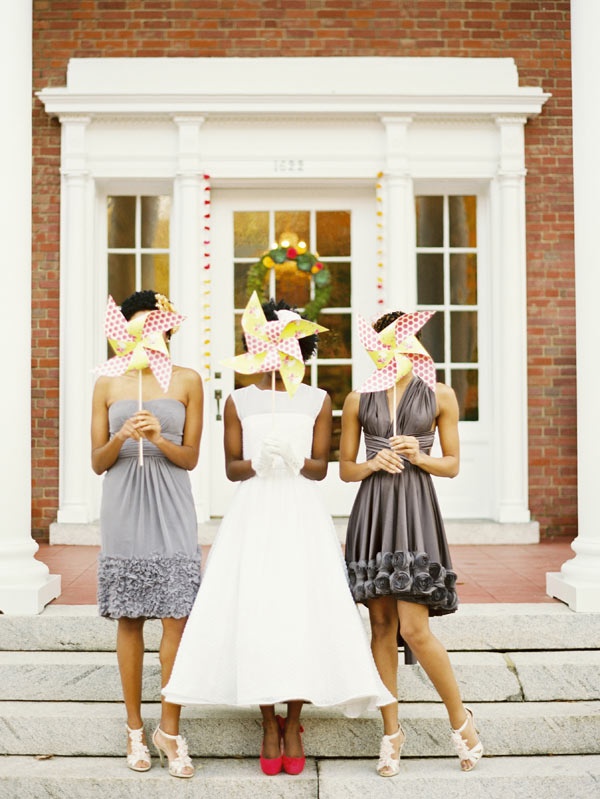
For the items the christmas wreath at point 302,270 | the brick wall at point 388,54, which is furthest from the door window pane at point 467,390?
the christmas wreath at point 302,270

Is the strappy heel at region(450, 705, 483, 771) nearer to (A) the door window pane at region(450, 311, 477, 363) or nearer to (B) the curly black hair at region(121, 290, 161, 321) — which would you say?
(B) the curly black hair at region(121, 290, 161, 321)

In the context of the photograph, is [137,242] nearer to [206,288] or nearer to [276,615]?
[206,288]

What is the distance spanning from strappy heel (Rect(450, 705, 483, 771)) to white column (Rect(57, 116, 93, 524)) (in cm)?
399

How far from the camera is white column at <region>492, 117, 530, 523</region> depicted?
6.86 meters

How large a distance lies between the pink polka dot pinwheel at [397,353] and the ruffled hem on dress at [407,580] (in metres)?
0.65

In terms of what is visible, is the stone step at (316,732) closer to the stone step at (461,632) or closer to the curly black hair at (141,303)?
the stone step at (461,632)

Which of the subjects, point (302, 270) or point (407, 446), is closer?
point (407, 446)

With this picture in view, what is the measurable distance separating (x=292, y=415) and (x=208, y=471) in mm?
3467

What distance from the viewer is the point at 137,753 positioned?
3.54 meters

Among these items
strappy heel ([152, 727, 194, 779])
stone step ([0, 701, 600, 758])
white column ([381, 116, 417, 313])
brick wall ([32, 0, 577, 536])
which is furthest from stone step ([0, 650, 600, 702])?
white column ([381, 116, 417, 313])

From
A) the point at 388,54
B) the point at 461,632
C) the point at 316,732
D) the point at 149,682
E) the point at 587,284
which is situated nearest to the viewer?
the point at 316,732

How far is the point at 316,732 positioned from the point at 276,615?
28.2 inches

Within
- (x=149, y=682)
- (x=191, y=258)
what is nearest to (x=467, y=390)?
(x=191, y=258)

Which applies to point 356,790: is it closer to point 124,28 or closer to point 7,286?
point 7,286
